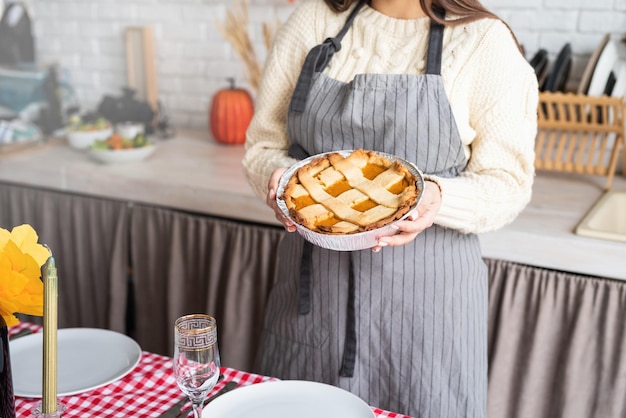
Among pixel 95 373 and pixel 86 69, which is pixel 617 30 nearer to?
pixel 95 373

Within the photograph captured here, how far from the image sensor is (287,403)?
1073mm

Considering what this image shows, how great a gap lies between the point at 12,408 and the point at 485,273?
3.14ft

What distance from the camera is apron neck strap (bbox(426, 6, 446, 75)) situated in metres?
1.36

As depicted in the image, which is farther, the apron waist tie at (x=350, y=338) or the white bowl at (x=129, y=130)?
the white bowl at (x=129, y=130)

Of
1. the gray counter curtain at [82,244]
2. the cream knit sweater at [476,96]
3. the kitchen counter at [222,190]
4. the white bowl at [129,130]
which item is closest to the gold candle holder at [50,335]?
the cream knit sweater at [476,96]

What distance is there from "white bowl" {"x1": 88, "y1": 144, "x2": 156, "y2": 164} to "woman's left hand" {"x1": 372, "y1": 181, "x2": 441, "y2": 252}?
4.65 ft

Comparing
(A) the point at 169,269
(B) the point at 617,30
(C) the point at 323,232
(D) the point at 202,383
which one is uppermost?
(B) the point at 617,30

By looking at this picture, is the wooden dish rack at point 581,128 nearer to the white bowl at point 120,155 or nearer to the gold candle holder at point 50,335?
the white bowl at point 120,155

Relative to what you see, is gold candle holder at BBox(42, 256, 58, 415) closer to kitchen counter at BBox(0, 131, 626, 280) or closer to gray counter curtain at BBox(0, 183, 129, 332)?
kitchen counter at BBox(0, 131, 626, 280)

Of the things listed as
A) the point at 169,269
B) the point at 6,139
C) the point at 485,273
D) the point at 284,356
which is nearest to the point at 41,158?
the point at 6,139

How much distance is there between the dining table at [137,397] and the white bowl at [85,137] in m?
1.54

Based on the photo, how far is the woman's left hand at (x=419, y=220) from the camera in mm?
1141

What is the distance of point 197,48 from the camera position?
2.88m

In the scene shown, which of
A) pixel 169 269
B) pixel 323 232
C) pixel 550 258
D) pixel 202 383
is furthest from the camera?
pixel 169 269
